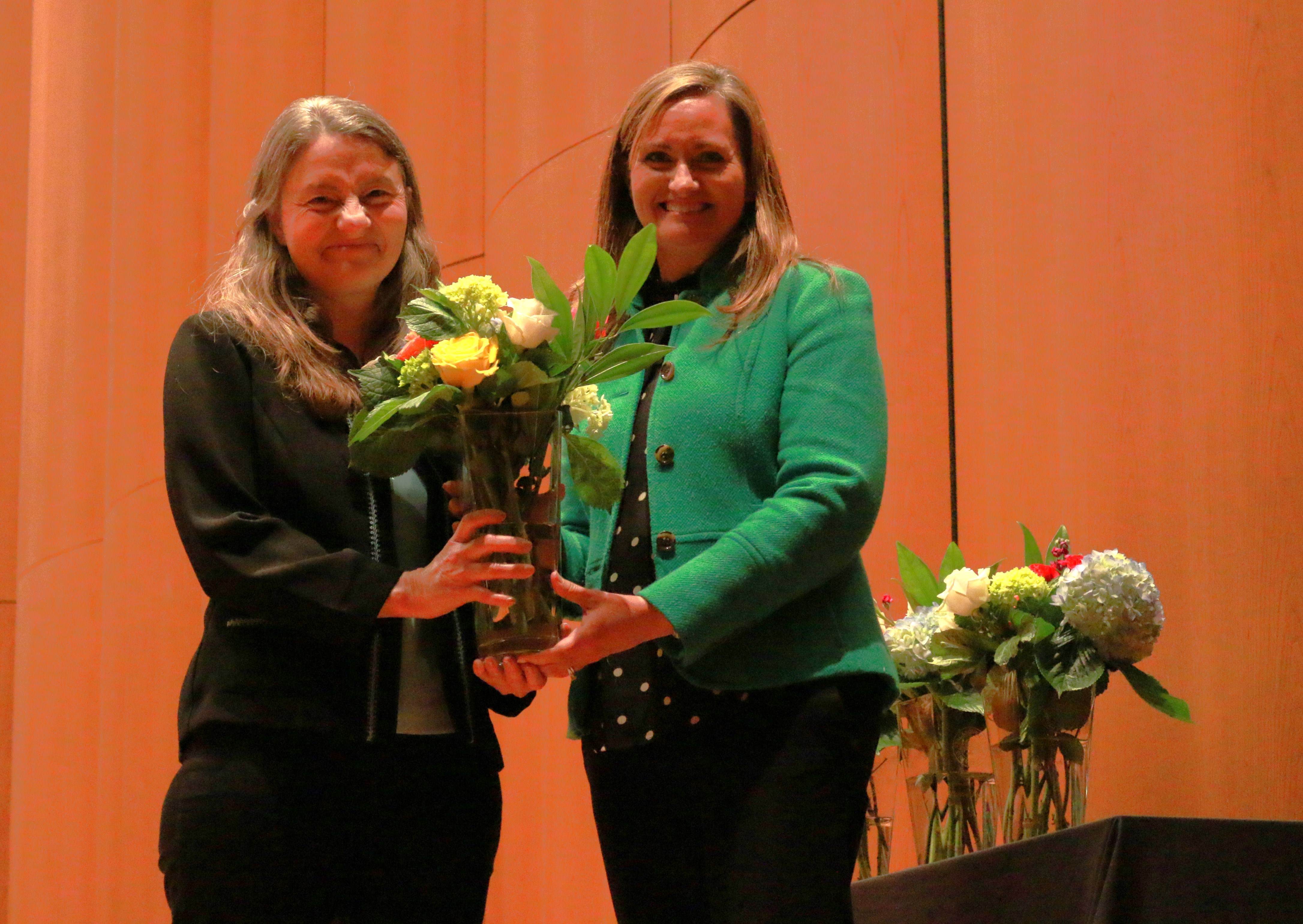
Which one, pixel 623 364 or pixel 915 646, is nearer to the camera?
pixel 623 364

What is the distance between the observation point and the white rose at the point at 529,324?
1542 millimetres

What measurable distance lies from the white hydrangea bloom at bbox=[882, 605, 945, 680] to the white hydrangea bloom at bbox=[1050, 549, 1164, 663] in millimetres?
217

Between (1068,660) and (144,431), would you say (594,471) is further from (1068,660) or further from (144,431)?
(144,431)

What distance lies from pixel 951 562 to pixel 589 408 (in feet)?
3.31

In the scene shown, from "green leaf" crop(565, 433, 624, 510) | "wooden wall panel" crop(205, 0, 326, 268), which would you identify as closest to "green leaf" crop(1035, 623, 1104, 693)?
"green leaf" crop(565, 433, 624, 510)

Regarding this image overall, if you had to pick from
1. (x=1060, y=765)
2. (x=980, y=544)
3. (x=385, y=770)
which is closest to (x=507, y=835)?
(x=980, y=544)

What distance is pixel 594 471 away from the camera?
1617 mm

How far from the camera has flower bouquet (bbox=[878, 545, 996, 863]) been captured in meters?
2.21

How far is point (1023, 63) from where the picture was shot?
2.86 metres

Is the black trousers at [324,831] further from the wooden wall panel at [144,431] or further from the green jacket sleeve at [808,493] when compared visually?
the wooden wall panel at [144,431]

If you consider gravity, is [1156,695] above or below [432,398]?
below

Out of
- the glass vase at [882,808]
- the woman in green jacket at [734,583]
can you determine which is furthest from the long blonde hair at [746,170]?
the glass vase at [882,808]

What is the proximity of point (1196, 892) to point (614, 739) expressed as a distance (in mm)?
767

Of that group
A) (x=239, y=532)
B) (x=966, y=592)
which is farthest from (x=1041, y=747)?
(x=239, y=532)
